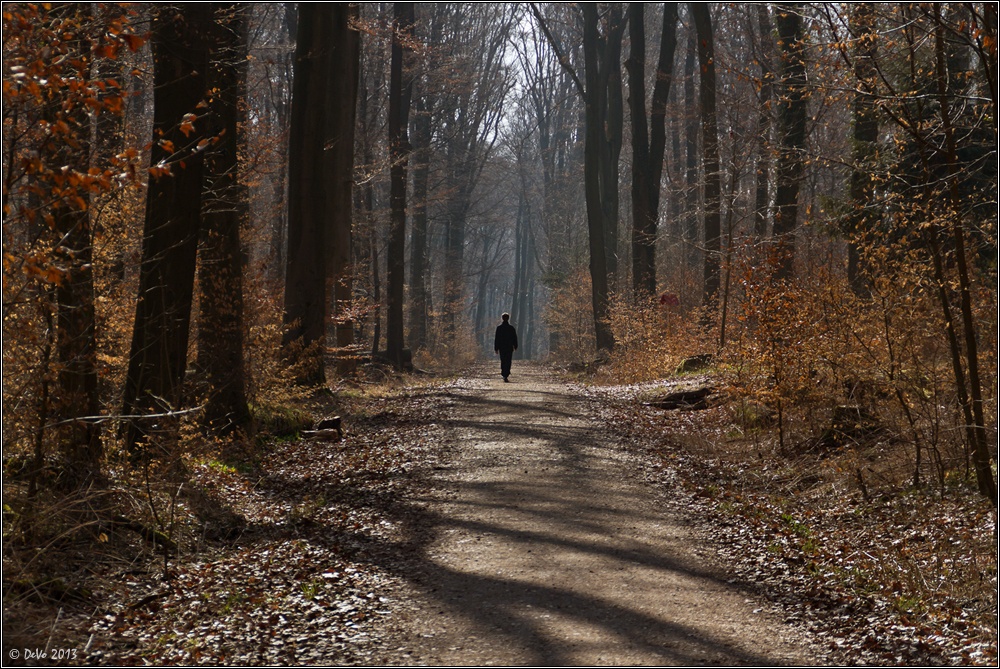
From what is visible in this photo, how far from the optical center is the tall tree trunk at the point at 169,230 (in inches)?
337

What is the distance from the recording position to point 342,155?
58.7ft

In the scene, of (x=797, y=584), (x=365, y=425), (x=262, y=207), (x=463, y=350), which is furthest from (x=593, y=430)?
(x=463, y=350)

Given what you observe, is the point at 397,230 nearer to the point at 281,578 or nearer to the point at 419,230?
the point at 419,230

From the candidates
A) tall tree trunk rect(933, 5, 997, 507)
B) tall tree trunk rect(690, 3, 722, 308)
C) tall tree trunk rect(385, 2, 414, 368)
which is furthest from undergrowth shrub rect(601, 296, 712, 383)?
tall tree trunk rect(933, 5, 997, 507)

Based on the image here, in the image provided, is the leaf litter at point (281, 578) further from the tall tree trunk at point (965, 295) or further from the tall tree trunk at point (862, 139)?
the tall tree trunk at point (862, 139)

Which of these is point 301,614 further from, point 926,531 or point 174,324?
point 926,531

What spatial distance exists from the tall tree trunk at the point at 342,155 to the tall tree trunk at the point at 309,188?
63 cm

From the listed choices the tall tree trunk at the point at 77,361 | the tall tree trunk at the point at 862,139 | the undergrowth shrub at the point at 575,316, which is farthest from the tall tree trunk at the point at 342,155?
the undergrowth shrub at the point at 575,316

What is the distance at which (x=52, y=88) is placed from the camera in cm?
427

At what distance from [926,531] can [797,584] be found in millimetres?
1638

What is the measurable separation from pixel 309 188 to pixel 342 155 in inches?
105

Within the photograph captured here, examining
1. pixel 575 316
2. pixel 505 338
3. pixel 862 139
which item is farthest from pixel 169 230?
pixel 575 316

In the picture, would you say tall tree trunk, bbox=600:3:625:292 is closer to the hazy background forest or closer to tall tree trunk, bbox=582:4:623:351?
tall tree trunk, bbox=582:4:623:351

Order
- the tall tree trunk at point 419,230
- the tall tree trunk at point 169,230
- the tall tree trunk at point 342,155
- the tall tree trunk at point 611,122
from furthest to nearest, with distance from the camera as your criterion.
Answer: the tall tree trunk at point 419,230 → the tall tree trunk at point 611,122 → the tall tree trunk at point 342,155 → the tall tree trunk at point 169,230
